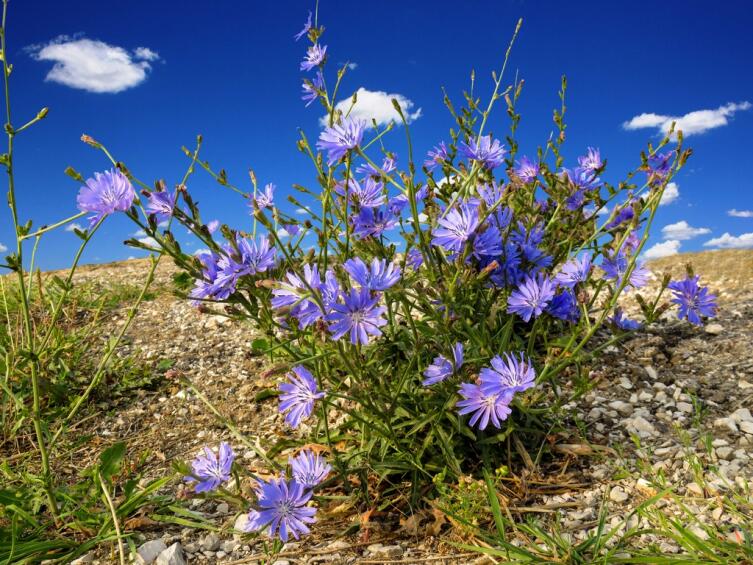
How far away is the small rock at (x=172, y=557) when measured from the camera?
174 centimetres

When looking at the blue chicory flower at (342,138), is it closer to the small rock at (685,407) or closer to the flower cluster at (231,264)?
the flower cluster at (231,264)

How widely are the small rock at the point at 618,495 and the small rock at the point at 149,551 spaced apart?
54.8 inches

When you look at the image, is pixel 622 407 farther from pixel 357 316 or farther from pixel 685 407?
pixel 357 316

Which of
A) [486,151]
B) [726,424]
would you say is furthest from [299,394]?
[726,424]

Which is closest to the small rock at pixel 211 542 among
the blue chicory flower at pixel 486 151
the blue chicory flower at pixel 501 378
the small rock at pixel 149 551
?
the small rock at pixel 149 551

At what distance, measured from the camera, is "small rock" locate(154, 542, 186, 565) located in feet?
5.70

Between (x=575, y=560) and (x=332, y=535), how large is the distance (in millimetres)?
702

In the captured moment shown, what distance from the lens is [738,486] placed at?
6.28ft

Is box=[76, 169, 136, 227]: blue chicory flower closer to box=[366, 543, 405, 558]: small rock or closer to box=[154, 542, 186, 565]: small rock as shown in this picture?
box=[154, 542, 186, 565]: small rock

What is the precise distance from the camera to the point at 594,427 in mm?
2359

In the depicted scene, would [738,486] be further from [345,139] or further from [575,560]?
[345,139]

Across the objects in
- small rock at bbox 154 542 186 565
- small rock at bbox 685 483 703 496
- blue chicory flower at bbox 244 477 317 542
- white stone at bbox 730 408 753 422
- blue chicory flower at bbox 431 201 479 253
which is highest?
blue chicory flower at bbox 431 201 479 253

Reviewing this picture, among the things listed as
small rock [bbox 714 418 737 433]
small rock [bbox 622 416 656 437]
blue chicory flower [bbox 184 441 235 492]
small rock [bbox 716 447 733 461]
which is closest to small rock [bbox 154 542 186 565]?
blue chicory flower [bbox 184 441 235 492]

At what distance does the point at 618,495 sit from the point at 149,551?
56.8 inches
